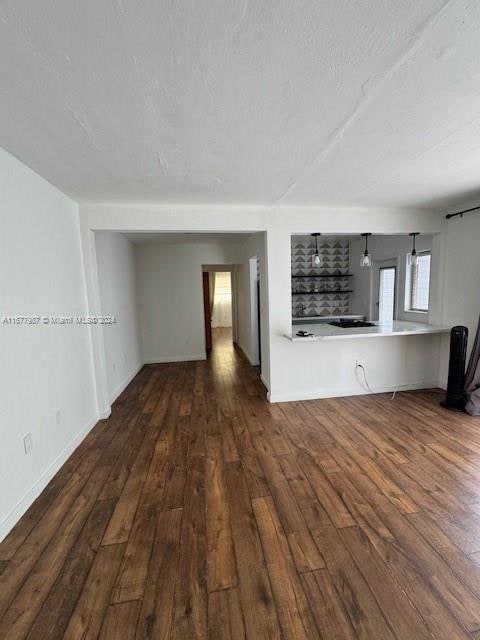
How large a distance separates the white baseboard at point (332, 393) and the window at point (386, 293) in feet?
5.41

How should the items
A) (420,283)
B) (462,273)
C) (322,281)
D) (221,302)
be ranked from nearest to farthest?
(462,273) < (420,283) < (322,281) < (221,302)

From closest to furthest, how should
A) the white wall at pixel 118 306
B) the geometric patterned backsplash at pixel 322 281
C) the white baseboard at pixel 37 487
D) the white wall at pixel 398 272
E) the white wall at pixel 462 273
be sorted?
the white baseboard at pixel 37 487 → the white wall at pixel 462 273 → the white wall at pixel 118 306 → the white wall at pixel 398 272 → the geometric patterned backsplash at pixel 322 281

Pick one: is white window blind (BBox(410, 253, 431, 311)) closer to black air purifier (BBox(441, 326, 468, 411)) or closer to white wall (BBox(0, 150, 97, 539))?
black air purifier (BBox(441, 326, 468, 411))

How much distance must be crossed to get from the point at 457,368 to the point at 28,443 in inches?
161

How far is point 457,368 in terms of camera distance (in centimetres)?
312

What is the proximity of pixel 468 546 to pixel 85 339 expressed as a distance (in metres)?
3.37

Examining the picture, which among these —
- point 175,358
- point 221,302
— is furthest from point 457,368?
point 221,302

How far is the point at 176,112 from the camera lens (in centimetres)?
142

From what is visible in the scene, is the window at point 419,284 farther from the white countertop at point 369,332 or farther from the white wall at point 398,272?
the white countertop at point 369,332

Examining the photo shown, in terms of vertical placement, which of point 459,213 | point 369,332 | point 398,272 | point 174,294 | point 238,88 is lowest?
point 369,332

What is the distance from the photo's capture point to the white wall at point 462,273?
3164 mm

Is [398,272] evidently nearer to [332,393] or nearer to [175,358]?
[332,393]

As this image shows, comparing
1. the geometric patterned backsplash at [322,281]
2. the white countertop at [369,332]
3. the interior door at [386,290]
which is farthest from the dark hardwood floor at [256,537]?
the geometric patterned backsplash at [322,281]

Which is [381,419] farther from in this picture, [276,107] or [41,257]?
[41,257]
